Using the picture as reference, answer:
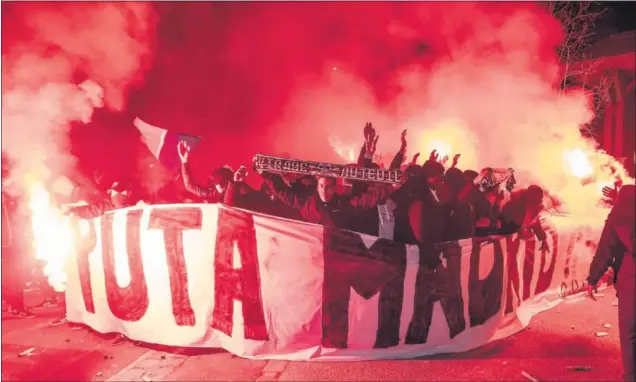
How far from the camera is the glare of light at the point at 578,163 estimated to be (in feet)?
34.1

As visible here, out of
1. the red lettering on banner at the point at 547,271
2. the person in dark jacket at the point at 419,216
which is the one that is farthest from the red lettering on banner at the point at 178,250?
the red lettering on banner at the point at 547,271

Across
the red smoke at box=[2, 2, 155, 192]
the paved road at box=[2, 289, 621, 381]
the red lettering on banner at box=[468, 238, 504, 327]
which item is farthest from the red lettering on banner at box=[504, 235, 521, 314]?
the red smoke at box=[2, 2, 155, 192]

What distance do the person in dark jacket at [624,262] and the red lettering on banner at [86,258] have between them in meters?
5.11

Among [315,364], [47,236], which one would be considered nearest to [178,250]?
[315,364]

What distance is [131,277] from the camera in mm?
5215

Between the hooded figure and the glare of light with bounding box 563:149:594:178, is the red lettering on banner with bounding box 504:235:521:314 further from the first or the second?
the glare of light with bounding box 563:149:594:178

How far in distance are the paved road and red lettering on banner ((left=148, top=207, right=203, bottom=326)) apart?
0.39 metres

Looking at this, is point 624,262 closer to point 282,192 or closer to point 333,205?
point 333,205

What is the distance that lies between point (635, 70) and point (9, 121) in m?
15.5

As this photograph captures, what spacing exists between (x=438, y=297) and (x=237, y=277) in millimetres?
1993

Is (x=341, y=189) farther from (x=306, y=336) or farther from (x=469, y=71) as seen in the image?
(x=469, y=71)

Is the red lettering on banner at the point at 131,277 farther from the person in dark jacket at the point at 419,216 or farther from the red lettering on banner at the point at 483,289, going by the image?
the red lettering on banner at the point at 483,289

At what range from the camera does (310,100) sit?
12.6 meters

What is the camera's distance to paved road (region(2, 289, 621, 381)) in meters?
4.21
